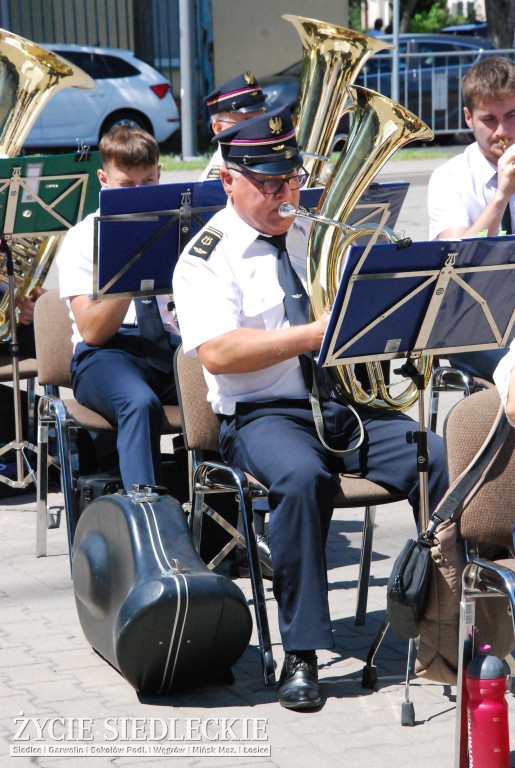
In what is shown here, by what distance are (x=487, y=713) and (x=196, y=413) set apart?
145 centimetres

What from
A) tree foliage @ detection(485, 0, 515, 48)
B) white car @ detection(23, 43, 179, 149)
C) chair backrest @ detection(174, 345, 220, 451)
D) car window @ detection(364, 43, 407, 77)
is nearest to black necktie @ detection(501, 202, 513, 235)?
chair backrest @ detection(174, 345, 220, 451)

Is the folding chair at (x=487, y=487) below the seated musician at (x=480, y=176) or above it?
below

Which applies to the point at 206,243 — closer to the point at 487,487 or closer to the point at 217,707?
the point at 487,487

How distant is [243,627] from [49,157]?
220 centimetres

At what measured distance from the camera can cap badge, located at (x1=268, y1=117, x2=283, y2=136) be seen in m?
3.33

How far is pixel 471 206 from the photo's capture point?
4.27 metres

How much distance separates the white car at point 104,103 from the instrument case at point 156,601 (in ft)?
41.2

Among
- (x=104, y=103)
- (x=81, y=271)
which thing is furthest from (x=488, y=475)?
(x=104, y=103)

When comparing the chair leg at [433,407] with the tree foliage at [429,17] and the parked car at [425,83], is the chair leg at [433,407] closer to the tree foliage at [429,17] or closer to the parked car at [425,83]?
the parked car at [425,83]

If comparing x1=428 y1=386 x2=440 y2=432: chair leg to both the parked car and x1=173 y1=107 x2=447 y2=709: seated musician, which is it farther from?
the parked car

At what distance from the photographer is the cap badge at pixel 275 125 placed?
10.9 feet

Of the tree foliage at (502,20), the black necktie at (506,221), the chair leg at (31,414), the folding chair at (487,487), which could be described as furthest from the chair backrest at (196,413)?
the tree foliage at (502,20)

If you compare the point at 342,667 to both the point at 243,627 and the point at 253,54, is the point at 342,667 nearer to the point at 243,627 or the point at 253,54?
the point at 243,627

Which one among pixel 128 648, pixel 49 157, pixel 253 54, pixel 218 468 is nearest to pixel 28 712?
pixel 128 648
